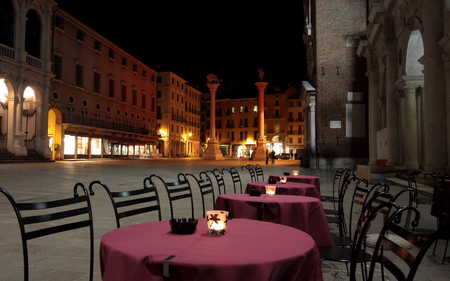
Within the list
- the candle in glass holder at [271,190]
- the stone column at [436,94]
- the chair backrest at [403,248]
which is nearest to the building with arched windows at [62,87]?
the stone column at [436,94]

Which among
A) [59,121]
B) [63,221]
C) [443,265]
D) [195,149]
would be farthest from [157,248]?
[195,149]

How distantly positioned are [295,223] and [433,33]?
9.89 metres

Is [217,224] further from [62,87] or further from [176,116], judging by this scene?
[176,116]

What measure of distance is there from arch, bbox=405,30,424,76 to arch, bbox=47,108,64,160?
3248 cm

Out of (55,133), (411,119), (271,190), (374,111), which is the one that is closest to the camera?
(271,190)

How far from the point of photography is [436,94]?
37.6ft

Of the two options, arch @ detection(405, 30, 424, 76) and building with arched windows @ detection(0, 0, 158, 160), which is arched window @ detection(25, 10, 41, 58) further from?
arch @ detection(405, 30, 424, 76)

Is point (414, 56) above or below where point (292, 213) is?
above

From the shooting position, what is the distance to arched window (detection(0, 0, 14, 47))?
30.1m

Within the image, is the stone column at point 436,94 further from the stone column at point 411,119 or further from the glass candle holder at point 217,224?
the glass candle holder at point 217,224

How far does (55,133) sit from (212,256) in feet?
128

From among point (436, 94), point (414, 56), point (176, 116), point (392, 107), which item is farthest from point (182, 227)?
point (176, 116)

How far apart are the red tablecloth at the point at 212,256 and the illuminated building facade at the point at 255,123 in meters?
68.0

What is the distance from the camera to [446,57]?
11.1m
